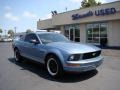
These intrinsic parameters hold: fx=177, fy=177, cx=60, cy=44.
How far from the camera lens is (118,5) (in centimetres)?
1941

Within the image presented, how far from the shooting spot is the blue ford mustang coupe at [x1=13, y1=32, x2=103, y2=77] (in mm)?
5570

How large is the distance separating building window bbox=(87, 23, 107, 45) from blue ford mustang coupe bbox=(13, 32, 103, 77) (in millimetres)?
15225

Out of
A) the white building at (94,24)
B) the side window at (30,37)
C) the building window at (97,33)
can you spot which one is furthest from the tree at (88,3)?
the side window at (30,37)

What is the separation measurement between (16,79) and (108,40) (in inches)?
673

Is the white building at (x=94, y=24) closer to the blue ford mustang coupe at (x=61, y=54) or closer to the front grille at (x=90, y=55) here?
the blue ford mustang coupe at (x=61, y=54)

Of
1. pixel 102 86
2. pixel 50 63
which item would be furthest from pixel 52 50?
pixel 102 86

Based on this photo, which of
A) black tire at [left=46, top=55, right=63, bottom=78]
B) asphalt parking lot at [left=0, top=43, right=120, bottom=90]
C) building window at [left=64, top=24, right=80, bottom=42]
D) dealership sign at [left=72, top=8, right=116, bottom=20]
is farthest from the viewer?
building window at [left=64, top=24, right=80, bottom=42]

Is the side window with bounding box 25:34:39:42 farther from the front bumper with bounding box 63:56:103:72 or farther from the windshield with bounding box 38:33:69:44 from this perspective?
the front bumper with bounding box 63:56:103:72

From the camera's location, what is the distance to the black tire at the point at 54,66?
5845 millimetres

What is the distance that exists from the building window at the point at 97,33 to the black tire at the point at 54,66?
16.3 m

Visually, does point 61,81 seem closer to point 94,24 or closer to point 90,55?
point 90,55

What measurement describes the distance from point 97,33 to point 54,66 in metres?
17.5

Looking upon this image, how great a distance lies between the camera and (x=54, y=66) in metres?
6.26

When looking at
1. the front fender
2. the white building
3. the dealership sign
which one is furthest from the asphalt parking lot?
the white building
